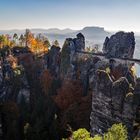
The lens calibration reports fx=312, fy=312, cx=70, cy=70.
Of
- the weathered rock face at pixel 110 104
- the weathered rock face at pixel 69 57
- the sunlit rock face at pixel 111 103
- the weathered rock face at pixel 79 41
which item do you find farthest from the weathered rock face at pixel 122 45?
the weathered rock face at pixel 110 104

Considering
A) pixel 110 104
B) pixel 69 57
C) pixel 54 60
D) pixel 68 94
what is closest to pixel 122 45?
pixel 69 57

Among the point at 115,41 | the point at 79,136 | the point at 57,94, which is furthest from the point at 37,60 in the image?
the point at 79,136

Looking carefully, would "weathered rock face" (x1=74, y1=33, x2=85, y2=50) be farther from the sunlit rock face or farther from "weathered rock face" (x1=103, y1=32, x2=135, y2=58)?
the sunlit rock face

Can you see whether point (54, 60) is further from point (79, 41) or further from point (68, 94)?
point (68, 94)

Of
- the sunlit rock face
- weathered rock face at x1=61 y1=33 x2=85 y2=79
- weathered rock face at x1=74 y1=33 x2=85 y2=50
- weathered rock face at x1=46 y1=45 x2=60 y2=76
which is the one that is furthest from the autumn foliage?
the sunlit rock face

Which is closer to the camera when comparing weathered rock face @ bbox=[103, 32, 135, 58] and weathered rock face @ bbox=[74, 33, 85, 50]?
weathered rock face @ bbox=[103, 32, 135, 58]

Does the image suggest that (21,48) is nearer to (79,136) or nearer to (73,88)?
(73,88)
